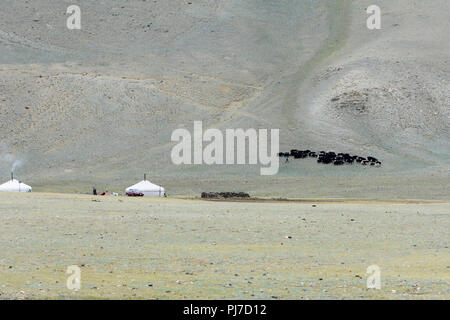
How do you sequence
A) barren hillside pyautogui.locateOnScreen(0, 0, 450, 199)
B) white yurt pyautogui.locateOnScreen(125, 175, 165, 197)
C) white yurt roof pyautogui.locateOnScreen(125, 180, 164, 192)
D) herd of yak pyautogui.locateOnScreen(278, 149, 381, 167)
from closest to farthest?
white yurt pyautogui.locateOnScreen(125, 175, 165, 197) → white yurt roof pyautogui.locateOnScreen(125, 180, 164, 192) → barren hillside pyautogui.locateOnScreen(0, 0, 450, 199) → herd of yak pyautogui.locateOnScreen(278, 149, 381, 167)

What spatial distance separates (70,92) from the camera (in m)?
101

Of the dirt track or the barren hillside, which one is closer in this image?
the dirt track

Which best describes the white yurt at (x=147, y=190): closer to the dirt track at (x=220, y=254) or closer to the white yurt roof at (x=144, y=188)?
the white yurt roof at (x=144, y=188)

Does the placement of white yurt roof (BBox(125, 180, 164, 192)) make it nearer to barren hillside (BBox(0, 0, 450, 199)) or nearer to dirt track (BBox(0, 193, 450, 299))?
barren hillside (BBox(0, 0, 450, 199))

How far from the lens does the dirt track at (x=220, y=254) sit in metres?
15.0

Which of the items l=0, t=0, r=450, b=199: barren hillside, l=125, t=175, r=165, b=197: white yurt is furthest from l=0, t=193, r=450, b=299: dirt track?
l=0, t=0, r=450, b=199: barren hillside

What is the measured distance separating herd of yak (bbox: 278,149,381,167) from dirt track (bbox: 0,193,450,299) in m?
46.7

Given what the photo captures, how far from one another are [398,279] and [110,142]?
76372 millimetres

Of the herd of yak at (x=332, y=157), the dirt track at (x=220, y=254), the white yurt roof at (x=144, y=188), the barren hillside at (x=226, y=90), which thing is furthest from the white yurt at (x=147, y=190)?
the dirt track at (x=220, y=254)

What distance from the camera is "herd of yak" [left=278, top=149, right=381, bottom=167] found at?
8412cm

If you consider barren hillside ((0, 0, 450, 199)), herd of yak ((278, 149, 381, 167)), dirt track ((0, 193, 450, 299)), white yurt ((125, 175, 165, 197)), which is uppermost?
Answer: barren hillside ((0, 0, 450, 199))

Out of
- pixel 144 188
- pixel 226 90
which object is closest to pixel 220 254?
pixel 144 188

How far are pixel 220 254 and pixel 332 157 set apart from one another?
212 ft

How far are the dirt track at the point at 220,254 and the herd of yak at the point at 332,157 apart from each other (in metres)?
46.7
